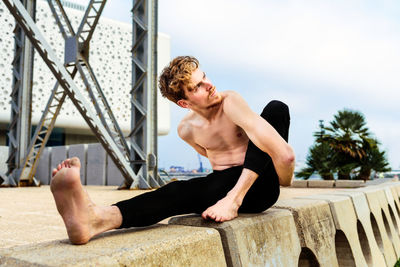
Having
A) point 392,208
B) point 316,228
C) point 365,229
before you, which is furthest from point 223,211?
point 392,208

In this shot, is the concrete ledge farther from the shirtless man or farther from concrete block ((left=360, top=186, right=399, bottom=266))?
the shirtless man

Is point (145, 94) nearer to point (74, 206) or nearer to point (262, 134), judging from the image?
point (262, 134)

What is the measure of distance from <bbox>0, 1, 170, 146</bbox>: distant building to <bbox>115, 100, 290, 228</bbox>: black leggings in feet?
85.0

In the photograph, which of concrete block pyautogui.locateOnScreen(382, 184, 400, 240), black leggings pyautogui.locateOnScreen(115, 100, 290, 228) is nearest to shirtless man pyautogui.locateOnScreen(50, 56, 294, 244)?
black leggings pyautogui.locateOnScreen(115, 100, 290, 228)

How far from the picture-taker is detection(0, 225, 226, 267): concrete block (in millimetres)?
1012

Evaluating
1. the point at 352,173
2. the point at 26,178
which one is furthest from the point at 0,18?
the point at 352,173

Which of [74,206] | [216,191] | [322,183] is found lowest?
[322,183]

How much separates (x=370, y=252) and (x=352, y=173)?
559 inches

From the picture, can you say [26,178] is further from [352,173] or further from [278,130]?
[352,173]

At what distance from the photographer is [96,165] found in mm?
13359

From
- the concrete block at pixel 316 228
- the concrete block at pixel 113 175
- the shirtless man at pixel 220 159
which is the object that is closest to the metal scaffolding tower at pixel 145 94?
the concrete block at pixel 113 175

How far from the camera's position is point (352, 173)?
16.5m

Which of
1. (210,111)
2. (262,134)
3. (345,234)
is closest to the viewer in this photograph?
(262,134)

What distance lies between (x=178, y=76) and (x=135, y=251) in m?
0.92
